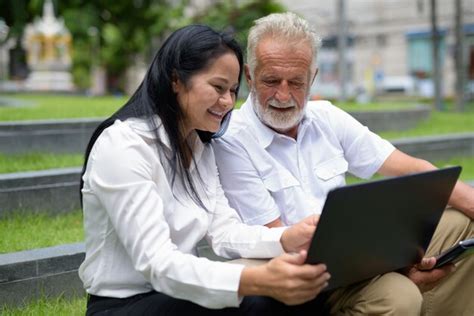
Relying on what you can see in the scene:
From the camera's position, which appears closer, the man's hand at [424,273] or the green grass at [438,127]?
the man's hand at [424,273]

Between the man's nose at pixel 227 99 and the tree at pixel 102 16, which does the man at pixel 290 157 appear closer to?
the man's nose at pixel 227 99

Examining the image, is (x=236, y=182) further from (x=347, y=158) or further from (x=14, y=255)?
(x=14, y=255)

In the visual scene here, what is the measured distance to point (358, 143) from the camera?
338 cm

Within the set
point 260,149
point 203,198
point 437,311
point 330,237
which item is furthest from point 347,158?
point 330,237

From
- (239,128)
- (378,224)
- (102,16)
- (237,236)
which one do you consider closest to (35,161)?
(239,128)

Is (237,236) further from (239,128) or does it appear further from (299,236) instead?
(239,128)

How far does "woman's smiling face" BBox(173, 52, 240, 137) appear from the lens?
2.49 meters

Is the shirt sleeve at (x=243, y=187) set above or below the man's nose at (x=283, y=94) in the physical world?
below

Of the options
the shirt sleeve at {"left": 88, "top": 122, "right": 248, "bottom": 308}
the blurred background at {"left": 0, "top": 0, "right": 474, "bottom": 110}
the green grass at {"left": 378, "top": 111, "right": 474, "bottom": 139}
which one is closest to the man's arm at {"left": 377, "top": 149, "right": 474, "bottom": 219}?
the shirt sleeve at {"left": 88, "top": 122, "right": 248, "bottom": 308}

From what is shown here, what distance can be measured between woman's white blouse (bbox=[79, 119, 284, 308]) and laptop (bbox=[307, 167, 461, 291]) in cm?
28

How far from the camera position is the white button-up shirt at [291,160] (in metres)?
3.00

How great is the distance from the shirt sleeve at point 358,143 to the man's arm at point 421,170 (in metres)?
0.03

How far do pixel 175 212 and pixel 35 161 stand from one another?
3.95m

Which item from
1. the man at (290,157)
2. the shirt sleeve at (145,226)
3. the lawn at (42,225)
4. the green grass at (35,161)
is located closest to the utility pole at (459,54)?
the lawn at (42,225)
